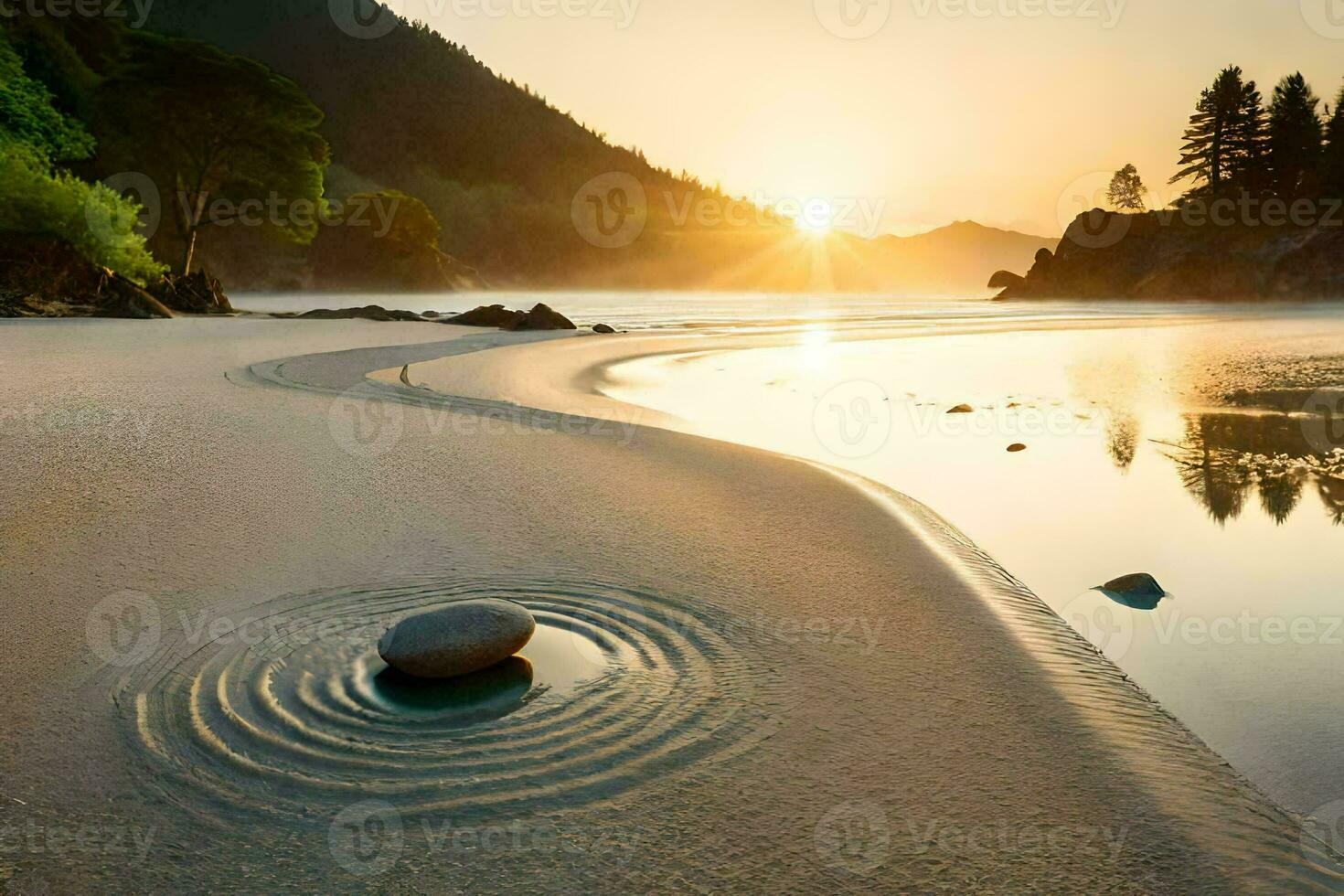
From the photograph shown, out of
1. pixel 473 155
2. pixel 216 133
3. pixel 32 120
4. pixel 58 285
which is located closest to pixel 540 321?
pixel 58 285

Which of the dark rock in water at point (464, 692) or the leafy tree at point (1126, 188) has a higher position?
the leafy tree at point (1126, 188)

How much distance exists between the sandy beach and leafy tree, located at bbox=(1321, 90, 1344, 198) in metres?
69.6

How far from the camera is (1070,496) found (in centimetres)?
659

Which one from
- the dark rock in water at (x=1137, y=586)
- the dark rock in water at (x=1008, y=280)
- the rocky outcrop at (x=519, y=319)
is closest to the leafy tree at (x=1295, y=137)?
the dark rock in water at (x=1008, y=280)

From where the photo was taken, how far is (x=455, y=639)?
3.09 meters

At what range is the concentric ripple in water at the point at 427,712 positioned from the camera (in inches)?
96.0

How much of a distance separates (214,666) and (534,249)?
133799 millimetres

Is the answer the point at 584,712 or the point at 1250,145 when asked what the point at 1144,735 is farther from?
the point at 1250,145

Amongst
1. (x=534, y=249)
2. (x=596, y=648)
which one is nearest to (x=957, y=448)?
(x=596, y=648)

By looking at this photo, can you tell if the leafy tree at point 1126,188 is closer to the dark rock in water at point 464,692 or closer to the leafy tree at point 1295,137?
Answer: the leafy tree at point 1295,137

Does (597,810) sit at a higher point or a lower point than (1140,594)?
lower

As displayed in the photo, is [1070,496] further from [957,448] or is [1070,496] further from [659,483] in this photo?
[659,483]

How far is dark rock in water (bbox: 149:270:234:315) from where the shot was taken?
2764cm

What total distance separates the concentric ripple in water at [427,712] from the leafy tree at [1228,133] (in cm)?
7438
